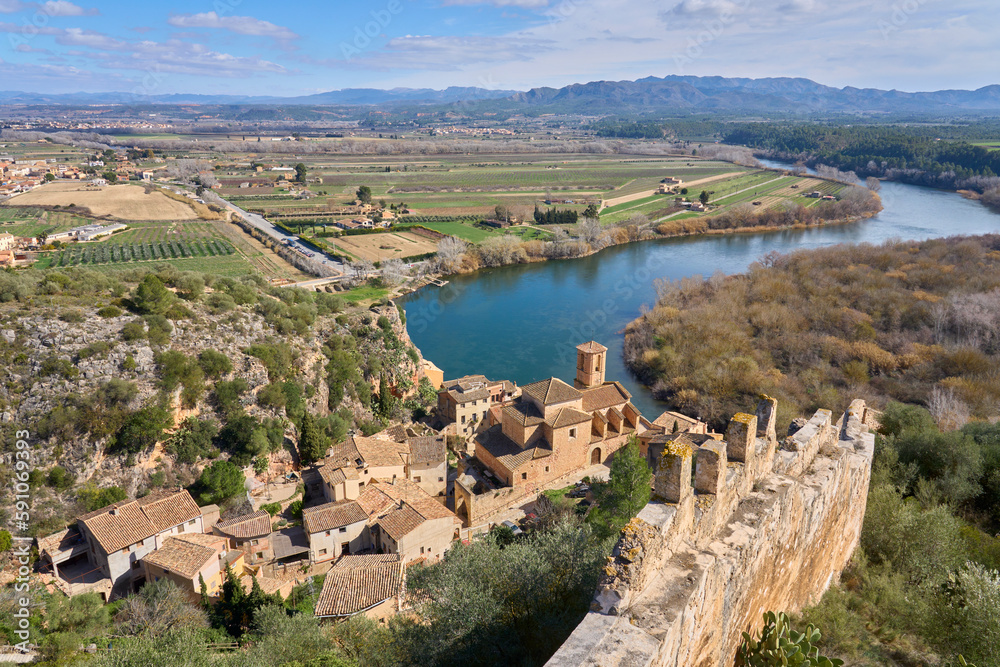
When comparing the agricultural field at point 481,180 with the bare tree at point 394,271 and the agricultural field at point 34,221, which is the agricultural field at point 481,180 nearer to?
the agricultural field at point 34,221

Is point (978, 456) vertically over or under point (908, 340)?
over

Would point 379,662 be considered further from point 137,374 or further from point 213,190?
point 213,190

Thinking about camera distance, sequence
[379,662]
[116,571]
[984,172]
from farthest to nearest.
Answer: [984,172] < [116,571] < [379,662]

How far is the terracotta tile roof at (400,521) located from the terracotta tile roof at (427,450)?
3.38 m

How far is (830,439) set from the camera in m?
10.2

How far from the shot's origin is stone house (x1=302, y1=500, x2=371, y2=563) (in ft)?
52.7

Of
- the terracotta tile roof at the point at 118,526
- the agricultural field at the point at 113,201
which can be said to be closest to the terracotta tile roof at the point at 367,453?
the terracotta tile roof at the point at 118,526

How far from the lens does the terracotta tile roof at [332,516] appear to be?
52.9 ft

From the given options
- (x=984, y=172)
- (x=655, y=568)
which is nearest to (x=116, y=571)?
(x=655, y=568)

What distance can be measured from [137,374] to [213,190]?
7463 cm

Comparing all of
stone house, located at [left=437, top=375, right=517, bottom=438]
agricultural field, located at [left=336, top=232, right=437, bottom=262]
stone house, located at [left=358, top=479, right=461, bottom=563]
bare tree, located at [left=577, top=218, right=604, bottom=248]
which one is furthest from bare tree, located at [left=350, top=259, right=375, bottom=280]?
stone house, located at [left=358, top=479, right=461, bottom=563]

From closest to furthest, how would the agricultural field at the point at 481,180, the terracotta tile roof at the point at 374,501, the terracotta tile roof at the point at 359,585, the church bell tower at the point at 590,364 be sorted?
the terracotta tile roof at the point at 359,585, the terracotta tile roof at the point at 374,501, the church bell tower at the point at 590,364, the agricultural field at the point at 481,180

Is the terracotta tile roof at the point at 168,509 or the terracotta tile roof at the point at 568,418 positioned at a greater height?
the terracotta tile roof at the point at 568,418

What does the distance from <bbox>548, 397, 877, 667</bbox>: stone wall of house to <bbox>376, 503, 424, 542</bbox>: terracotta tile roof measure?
1009 centimetres
